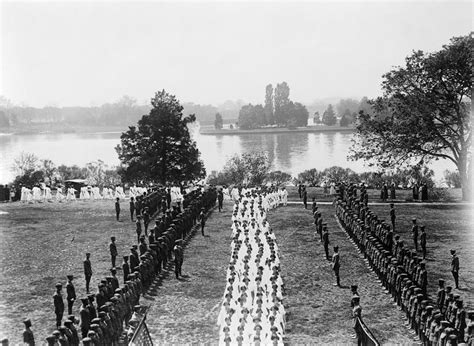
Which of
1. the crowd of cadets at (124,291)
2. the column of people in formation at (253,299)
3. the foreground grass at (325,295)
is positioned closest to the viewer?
the crowd of cadets at (124,291)

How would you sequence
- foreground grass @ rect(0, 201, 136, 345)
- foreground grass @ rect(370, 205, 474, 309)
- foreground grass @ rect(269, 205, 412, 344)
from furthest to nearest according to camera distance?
foreground grass @ rect(370, 205, 474, 309) < foreground grass @ rect(0, 201, 136, 345) < foreground grass @ rect(269, 205, 412, 344)

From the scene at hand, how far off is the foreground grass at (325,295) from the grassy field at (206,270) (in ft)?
0.08

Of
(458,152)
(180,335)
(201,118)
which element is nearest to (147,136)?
(458,152)

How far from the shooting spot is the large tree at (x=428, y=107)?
96.2 feet

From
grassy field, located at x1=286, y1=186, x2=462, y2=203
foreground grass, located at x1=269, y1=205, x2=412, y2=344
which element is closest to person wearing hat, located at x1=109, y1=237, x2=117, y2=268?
foreground grass, located at x1=269, y1=205, x2=412, y2=344

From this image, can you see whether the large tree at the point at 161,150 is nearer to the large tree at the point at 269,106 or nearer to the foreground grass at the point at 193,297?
the foreground grass at the point at 193,297

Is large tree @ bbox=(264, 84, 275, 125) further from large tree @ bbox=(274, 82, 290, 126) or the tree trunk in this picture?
the tree trunk

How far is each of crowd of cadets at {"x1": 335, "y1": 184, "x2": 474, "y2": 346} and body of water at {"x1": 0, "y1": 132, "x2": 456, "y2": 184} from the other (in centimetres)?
4333

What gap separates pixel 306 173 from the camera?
54.2 m

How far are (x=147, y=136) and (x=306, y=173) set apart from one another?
67.6ft

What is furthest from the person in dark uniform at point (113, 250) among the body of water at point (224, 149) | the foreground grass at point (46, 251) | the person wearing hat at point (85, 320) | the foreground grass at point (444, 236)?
the body of water at point (224, 149)

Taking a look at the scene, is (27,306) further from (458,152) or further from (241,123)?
(241,123)

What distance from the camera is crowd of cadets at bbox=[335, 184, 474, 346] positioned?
441 inches

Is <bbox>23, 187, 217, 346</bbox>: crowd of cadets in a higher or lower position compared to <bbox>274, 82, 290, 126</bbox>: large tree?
lower
